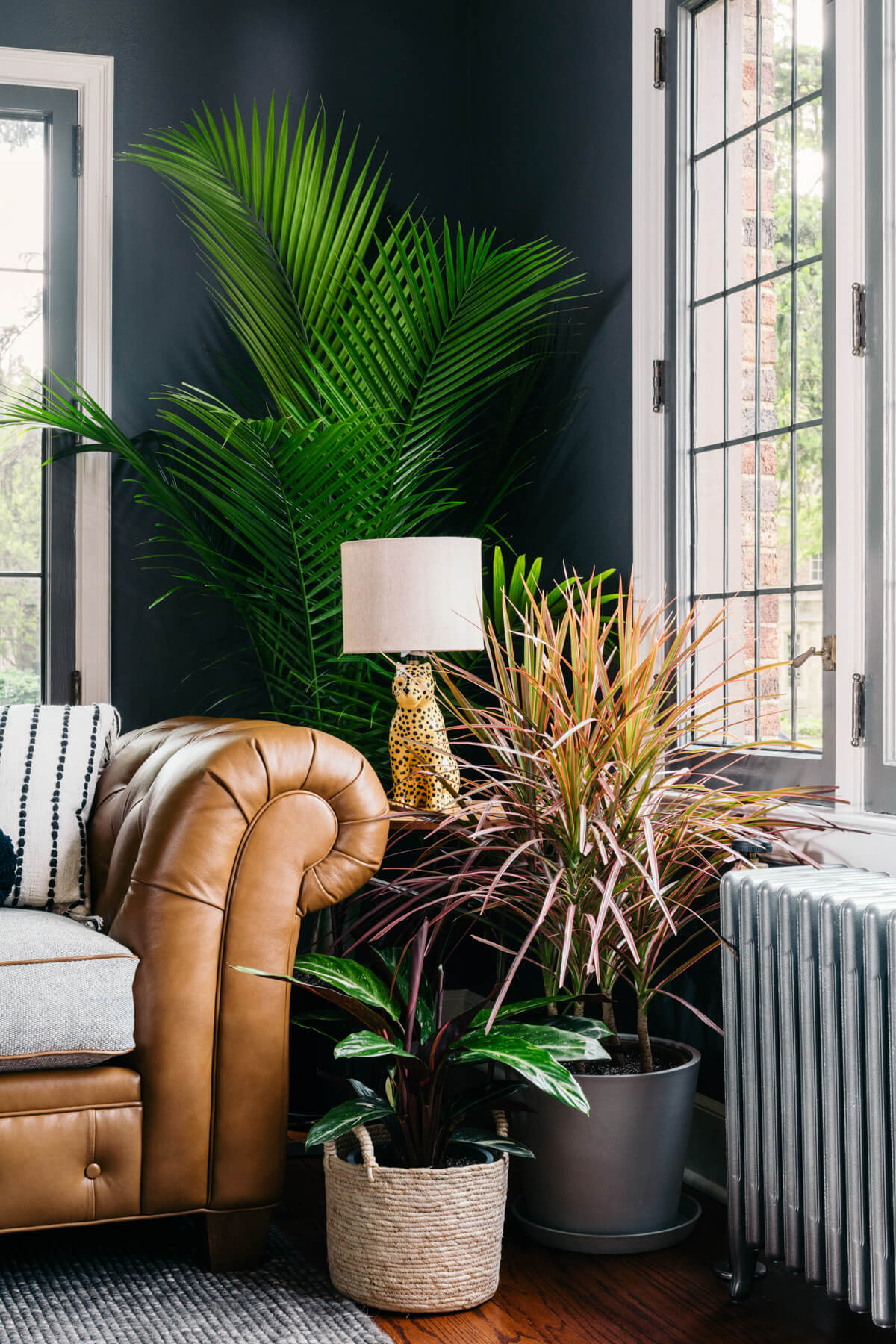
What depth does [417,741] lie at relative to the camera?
242cm

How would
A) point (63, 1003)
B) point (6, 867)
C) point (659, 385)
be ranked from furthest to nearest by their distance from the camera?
1. point (659, 385)
2. point (6, 867)
3. point (63, 1003)

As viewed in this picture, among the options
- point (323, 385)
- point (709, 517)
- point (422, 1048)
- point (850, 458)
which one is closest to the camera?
point (422, 1048)

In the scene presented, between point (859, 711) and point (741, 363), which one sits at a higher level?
point (741, 363)

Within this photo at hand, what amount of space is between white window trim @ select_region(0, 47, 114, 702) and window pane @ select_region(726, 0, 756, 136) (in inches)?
65.7

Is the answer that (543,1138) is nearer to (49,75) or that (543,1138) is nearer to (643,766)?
(643,766)

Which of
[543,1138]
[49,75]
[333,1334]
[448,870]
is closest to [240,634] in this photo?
[448,870]

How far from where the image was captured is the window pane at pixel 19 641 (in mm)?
3311

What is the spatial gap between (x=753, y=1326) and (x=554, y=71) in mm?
2719

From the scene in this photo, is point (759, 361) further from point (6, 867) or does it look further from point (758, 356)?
point (6, 867)

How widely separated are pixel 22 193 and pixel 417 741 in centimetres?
197

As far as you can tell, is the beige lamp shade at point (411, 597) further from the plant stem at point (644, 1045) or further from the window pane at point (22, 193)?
the window pane at point (22, 193)

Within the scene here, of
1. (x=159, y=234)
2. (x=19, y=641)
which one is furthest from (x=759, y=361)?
(x=19, y=641)

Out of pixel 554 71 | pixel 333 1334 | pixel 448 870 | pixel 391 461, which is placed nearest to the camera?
pixel 333 1334

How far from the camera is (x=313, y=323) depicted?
2951mm
